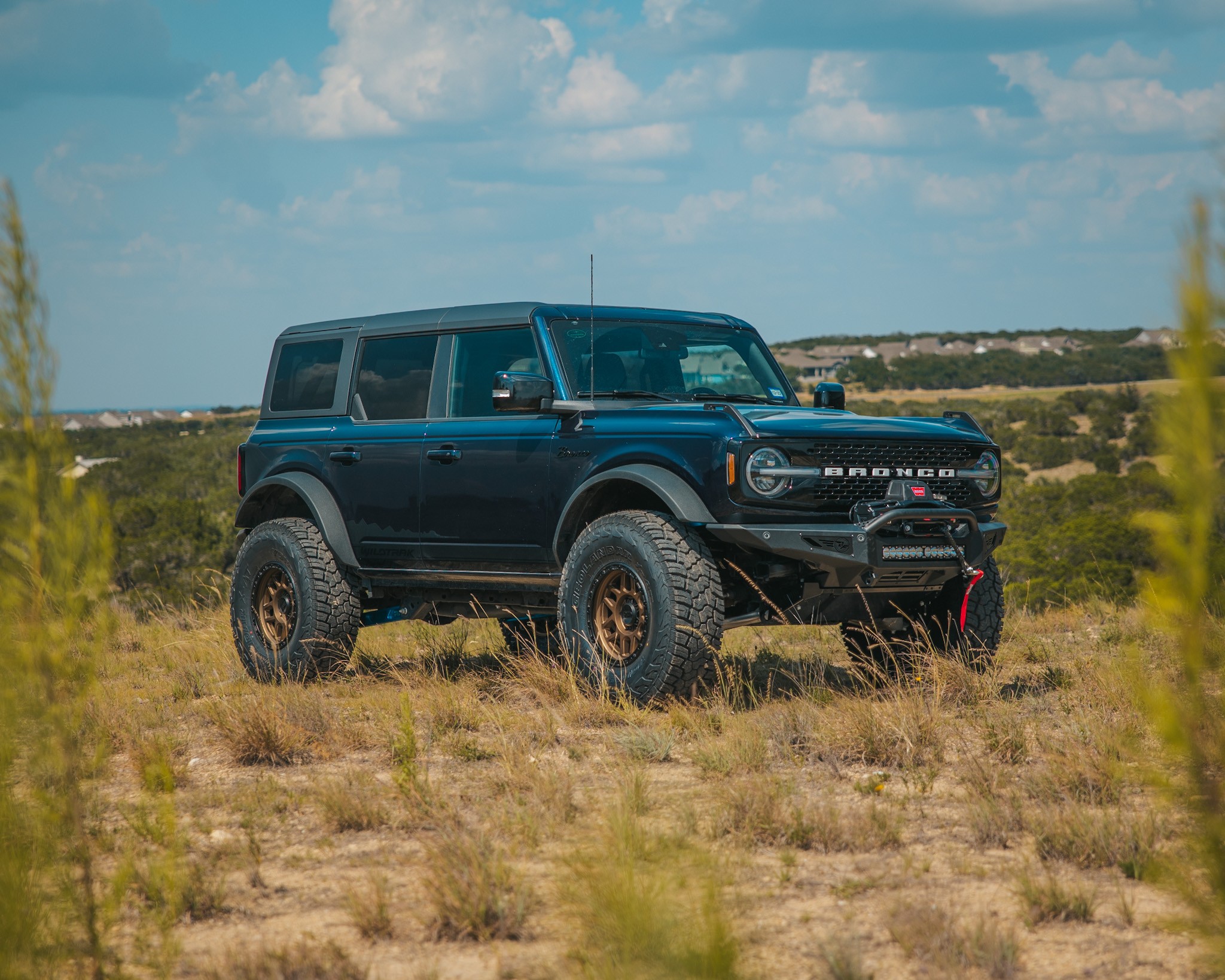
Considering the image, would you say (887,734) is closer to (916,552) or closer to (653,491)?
(916,552)

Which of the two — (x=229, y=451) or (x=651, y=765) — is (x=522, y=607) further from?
(x=229, y=451)

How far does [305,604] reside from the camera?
809 cm

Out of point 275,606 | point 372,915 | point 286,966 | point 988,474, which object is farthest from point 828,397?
point 286,966

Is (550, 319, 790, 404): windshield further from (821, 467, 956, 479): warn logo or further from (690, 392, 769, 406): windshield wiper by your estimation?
(821, 467, 956, 479): warn logo

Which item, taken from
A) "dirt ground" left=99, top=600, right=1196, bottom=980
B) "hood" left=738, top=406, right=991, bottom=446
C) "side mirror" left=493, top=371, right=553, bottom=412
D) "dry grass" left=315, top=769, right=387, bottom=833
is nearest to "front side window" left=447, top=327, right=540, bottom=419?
"side mirror" left=493, top=371, right=553, bottom=412

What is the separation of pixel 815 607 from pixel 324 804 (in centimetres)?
287

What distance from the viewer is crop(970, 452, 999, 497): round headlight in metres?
7.27

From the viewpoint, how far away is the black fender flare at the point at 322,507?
8.25m

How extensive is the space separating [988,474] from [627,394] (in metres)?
2.09

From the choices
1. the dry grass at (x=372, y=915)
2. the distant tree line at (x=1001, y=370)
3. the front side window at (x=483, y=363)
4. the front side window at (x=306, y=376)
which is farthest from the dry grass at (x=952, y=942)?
the distant tree line at (x=1001, y=370)

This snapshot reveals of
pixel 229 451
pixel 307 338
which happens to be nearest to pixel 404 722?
pixel 307 338

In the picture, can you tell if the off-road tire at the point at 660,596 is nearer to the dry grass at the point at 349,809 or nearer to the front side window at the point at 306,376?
the dry grass at the point at 349,809

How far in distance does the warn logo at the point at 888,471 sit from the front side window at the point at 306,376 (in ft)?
12.1

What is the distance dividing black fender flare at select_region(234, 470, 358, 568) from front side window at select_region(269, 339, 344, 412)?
528 millimetres
